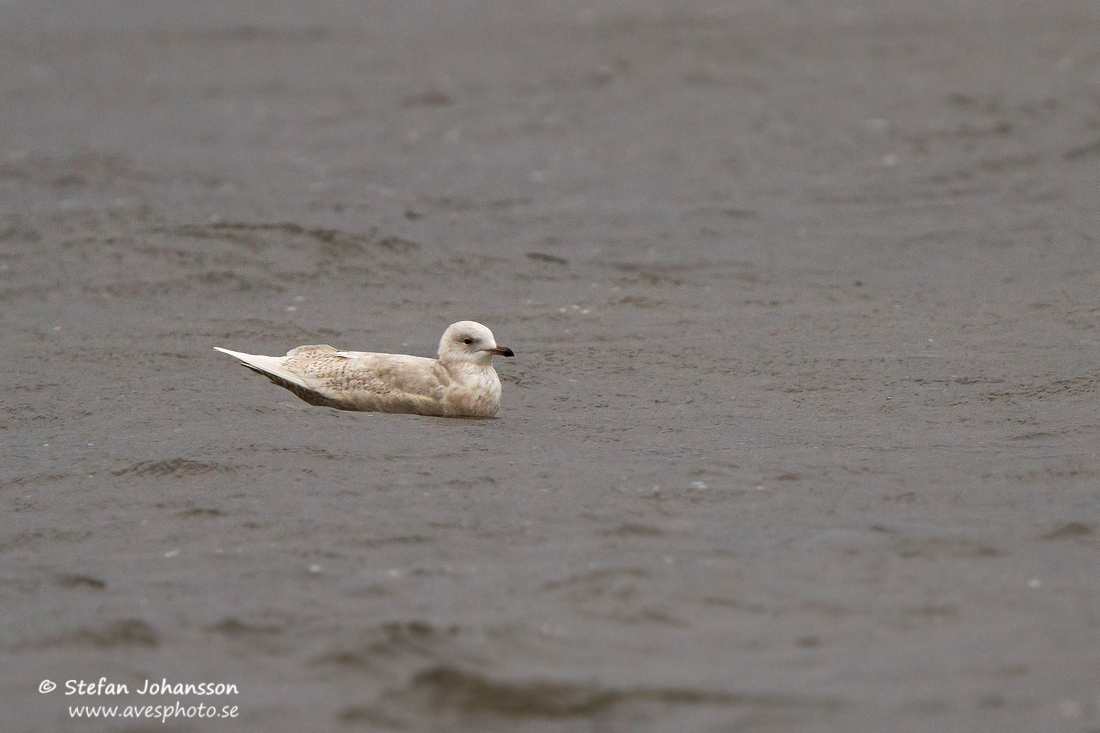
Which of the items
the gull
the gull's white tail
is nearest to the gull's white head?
the gull

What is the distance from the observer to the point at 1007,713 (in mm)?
5668

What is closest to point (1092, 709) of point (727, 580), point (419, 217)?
point (727, 580)

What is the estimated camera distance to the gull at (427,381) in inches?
357

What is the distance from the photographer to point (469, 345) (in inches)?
360

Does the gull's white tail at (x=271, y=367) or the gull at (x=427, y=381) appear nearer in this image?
the gull at (x=427, y=381)

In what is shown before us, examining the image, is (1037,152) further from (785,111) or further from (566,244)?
(566,244)

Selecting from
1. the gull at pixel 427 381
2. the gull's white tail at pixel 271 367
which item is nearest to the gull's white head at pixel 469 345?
the gull at pixel 427 381

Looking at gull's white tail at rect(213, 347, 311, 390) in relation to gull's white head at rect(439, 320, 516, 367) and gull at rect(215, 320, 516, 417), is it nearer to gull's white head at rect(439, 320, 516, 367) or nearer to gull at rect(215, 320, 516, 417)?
gull at rect(215, 320, 516, 417)

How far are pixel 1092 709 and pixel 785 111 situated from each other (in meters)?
12.6

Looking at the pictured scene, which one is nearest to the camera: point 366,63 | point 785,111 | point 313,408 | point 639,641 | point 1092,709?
point 1092,709

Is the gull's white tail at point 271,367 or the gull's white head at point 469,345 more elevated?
the gull's white head at point 469,345

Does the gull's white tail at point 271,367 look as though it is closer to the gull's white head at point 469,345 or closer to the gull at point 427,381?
the gull at point 427,381

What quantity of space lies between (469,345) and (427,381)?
33cm

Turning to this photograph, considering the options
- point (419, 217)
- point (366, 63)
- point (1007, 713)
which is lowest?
point (1007, 713)
